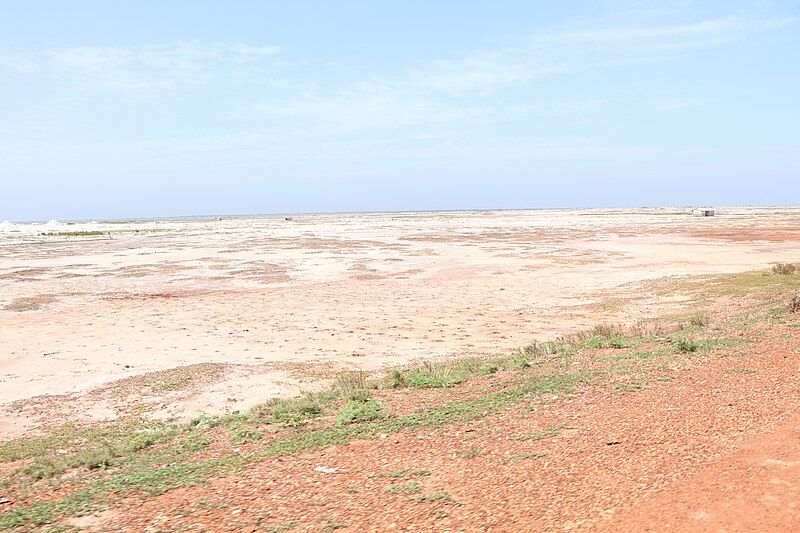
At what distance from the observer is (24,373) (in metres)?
14.5

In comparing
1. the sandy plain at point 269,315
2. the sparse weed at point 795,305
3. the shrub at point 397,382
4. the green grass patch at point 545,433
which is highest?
the sparse weed at point 795,305

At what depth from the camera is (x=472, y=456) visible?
7109 mm

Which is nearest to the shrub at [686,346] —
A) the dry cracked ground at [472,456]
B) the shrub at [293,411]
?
the dry cracked ground at [472,456]

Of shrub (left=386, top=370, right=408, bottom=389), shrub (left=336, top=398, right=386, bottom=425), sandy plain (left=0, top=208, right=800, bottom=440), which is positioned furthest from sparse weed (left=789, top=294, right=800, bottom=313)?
shrub (left=336, top=398, right=386, bottom=425)

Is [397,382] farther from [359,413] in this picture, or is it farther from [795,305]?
[795,305]

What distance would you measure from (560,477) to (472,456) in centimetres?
125

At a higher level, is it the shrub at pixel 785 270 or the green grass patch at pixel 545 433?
the shrub at pixel 785 270

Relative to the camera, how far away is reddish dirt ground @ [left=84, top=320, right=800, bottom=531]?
5.28 meters

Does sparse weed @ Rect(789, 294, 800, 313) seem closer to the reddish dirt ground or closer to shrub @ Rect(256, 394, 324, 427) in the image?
the reddish dirt ground

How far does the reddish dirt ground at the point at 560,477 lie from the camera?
5281mm

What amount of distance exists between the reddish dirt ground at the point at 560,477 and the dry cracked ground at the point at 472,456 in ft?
0.08

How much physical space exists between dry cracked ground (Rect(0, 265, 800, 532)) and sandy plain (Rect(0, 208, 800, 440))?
258 centimetres

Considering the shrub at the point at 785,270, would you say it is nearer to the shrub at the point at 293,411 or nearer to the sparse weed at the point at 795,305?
the sparse weed at the point at 795,305

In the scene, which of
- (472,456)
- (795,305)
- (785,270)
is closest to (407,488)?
(472,456)
